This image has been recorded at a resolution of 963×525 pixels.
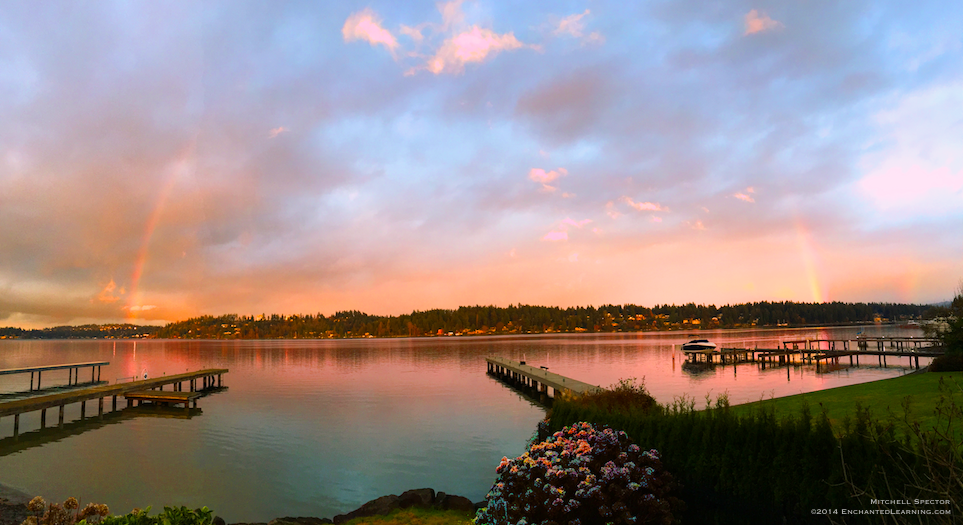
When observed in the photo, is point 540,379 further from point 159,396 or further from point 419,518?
point 159,396

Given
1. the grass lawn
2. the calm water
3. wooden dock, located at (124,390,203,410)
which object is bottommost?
the calm water

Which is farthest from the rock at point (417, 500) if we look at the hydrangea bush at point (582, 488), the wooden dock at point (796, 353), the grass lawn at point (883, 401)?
the wooden dock at point (796, 353)

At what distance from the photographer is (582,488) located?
26.2 feet

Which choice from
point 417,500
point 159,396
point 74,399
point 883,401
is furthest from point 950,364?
point 74,399

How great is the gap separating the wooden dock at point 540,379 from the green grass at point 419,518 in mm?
8806

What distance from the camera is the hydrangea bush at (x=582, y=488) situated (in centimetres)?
780

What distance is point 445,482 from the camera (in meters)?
18.7

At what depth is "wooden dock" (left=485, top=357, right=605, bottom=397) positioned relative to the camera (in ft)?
96.7

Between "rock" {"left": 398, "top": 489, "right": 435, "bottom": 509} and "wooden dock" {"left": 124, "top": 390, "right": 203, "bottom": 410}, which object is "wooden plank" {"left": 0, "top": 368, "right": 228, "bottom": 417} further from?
"rock" {"left": 398, "top": 489, "right": 435, "bottom": 509}

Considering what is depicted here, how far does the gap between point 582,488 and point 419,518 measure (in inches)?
265

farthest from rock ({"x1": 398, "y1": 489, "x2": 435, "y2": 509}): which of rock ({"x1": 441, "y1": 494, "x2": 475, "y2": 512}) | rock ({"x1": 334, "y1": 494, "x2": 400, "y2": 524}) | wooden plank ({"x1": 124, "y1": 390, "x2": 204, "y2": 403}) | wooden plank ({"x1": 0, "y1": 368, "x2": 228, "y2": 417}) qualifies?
wooden plank ({"x1": 124, "y1": 390, "x2": 204, "y2": 403})

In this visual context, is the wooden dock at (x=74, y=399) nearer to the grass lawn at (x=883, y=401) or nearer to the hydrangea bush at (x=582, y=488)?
the hydrangea bush at (x=582, y=488)

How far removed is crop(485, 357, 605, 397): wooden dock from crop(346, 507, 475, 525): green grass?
8.81 m

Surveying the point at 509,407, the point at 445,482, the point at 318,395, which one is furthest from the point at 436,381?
the point at 445,482
